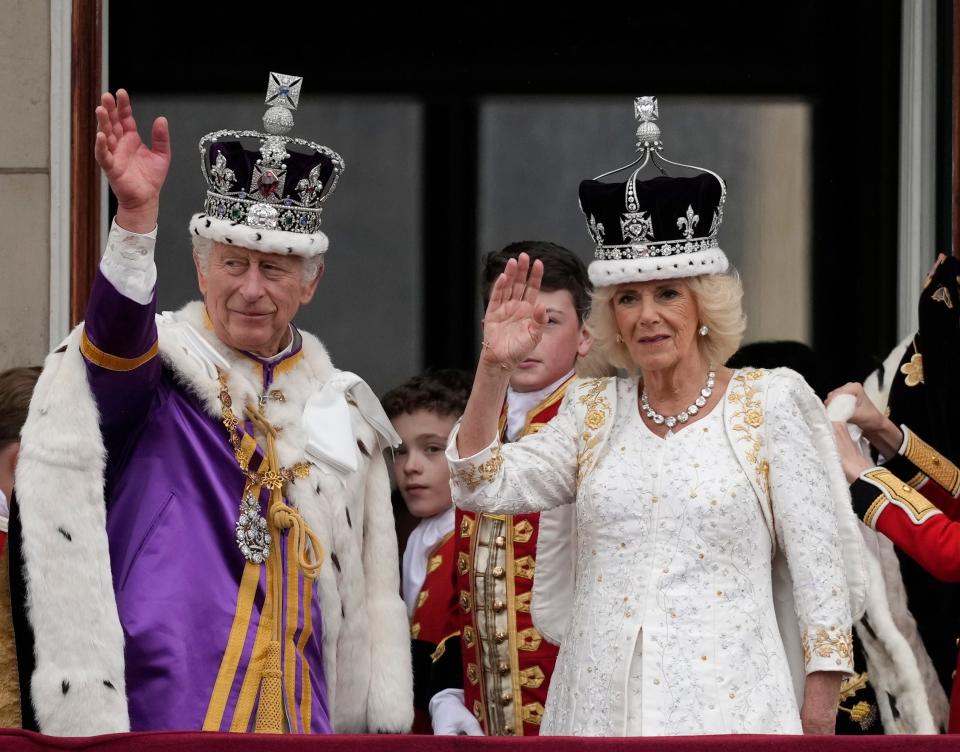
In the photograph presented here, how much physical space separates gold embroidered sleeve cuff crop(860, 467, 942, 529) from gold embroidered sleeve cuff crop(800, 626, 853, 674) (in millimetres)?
554

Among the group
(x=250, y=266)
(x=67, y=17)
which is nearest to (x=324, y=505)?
(x=250, y=266)

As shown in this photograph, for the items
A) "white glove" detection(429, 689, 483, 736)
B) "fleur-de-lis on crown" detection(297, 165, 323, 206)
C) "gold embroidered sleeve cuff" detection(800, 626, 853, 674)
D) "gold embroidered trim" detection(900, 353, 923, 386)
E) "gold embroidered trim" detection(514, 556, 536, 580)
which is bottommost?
"white glove" detection(429, 689, 483, 736)

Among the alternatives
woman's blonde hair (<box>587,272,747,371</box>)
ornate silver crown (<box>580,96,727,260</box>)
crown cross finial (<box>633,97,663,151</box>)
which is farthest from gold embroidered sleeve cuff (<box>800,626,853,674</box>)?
crown cross finial (<box>633,97,663,151</box>)

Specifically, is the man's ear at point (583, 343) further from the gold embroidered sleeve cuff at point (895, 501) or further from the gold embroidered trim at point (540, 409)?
the gold embroidered sleeve cuff at point (895, 501)

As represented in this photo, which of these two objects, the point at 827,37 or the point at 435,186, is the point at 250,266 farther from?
the point at 827,37

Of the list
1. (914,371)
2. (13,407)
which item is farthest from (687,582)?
(13,407)

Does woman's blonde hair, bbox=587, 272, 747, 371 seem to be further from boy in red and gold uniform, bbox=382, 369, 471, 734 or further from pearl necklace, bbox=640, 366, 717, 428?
boy in red and gold uniform, bbox=382, 369, 471, 734

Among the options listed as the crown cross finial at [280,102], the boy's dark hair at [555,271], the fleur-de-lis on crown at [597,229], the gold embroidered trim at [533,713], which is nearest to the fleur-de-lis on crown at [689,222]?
the fleur-de-lis on crown at [597,229]

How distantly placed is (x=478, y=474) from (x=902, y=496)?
1008 mm

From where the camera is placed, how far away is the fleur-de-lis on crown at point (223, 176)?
3639 mm

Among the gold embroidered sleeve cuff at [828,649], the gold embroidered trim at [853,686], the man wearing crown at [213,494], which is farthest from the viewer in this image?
the gold embroidered trim at [853,686]

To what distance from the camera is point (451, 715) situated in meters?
3.97

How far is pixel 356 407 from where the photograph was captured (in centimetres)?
376

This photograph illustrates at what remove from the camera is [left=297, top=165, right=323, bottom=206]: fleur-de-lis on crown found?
370cm
